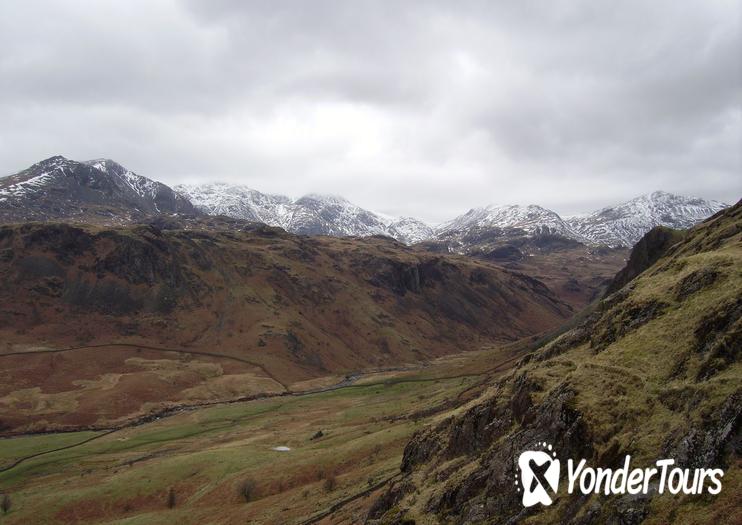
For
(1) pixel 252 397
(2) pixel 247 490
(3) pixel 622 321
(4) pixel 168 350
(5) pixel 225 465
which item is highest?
(3) pixel 622 321

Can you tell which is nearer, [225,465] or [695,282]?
[695,282]

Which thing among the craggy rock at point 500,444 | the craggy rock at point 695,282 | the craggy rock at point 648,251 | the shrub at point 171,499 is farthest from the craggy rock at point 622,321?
the craggy rock at point 648,251

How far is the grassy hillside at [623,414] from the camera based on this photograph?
16.8m

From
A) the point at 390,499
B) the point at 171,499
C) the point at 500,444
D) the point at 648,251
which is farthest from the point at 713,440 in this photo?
the point at 648,251

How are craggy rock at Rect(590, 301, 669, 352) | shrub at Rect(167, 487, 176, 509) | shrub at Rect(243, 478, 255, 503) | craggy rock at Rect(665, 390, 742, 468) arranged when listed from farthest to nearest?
shrub at Rect(167, 487, 176, 509) → shrub at Rect(243, 478, 255, 503) → craggy rock at Rect(590, 301, 669, 352) → craggy rock at Rect(665, 390, 742, 468)

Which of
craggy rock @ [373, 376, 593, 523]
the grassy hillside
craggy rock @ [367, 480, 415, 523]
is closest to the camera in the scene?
the grassy hillside

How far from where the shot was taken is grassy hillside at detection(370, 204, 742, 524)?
16.8 m

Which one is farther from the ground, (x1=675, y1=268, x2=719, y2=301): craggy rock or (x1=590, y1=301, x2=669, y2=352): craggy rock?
(x1=675, y1=268, x2=719, y2=301): craggy rock

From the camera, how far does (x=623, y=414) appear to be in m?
21.2

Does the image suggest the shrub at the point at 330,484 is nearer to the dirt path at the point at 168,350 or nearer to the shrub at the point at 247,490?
the shrub at the point at 247,490

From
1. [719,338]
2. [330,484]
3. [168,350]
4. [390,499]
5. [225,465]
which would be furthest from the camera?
[168,350]

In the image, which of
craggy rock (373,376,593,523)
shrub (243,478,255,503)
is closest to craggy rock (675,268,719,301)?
craggy rock (373,376,593,523)

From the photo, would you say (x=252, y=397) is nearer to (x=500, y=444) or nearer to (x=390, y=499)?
(x=390, y=499)

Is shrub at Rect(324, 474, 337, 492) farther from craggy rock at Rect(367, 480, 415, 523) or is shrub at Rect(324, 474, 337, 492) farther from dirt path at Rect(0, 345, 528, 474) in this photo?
dirt path at Rect(0, 345, 528, 474)
